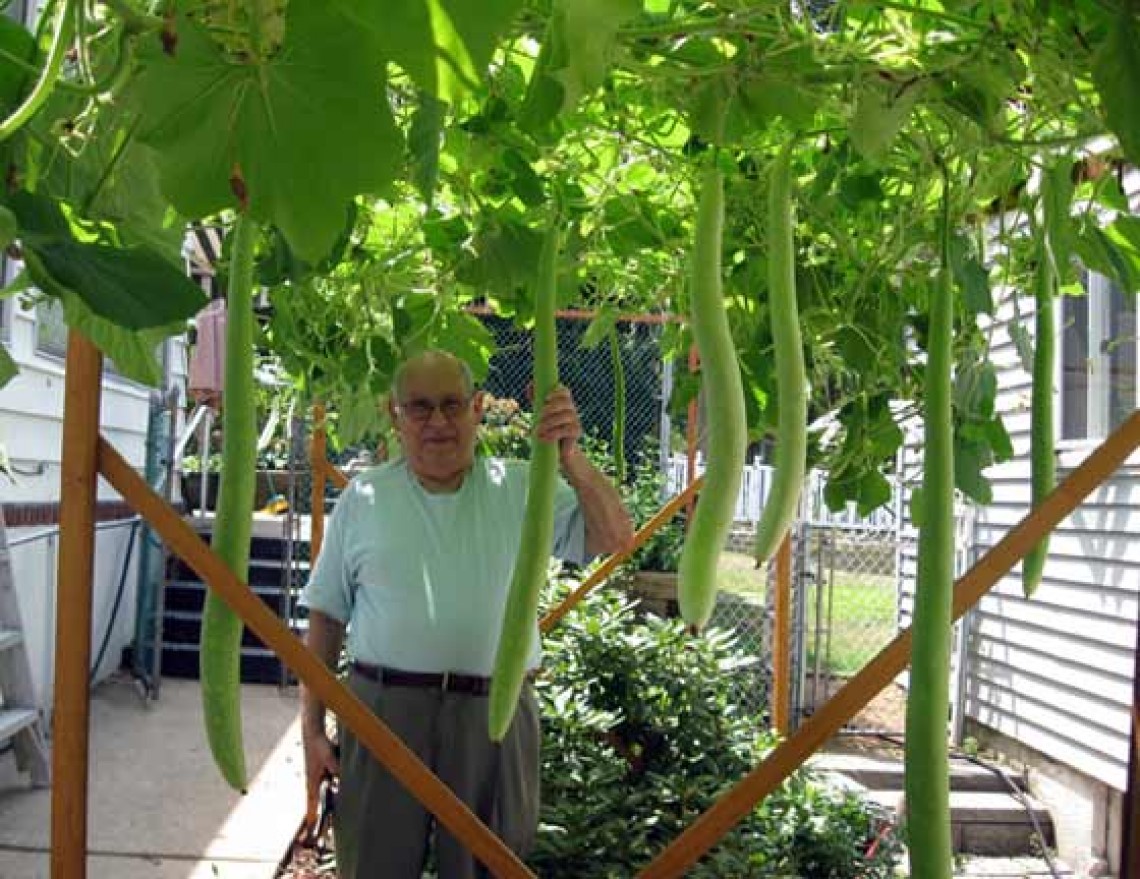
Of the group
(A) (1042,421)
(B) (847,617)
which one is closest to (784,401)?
(A) (1042,421)

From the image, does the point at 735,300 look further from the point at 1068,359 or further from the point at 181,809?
the point at 1068,359

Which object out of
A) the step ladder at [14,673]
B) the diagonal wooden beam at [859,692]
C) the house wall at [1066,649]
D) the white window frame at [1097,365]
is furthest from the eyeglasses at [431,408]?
the white window frame at [1097,365]

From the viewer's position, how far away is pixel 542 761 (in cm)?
341

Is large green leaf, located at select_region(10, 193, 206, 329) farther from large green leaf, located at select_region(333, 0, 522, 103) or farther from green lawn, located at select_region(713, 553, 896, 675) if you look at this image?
green lawn, located at select_region(713, 553, 896, 675)

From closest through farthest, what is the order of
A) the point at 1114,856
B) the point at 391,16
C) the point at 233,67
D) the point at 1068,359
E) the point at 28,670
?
the point at 391,16
the point at 233,67
the point at 28,670
the point at 1114,856
the point at 1068,359

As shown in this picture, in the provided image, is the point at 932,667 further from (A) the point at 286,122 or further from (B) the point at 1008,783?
(B) the point at 1008,783

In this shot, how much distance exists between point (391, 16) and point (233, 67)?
0.64 feet

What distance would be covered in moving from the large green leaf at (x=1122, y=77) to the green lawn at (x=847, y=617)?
249 inches

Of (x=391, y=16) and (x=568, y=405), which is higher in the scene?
(x=391, y=16)

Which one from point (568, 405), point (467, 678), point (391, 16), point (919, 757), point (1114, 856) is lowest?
point (1114, 856)

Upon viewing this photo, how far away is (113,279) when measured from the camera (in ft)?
2.54

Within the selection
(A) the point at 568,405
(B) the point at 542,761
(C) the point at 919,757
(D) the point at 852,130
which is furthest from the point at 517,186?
(B) the point at 542,761

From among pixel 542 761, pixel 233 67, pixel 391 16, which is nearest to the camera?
pixel 391 16

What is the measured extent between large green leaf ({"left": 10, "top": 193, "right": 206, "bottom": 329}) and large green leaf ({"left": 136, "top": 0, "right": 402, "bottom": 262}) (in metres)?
0.06
